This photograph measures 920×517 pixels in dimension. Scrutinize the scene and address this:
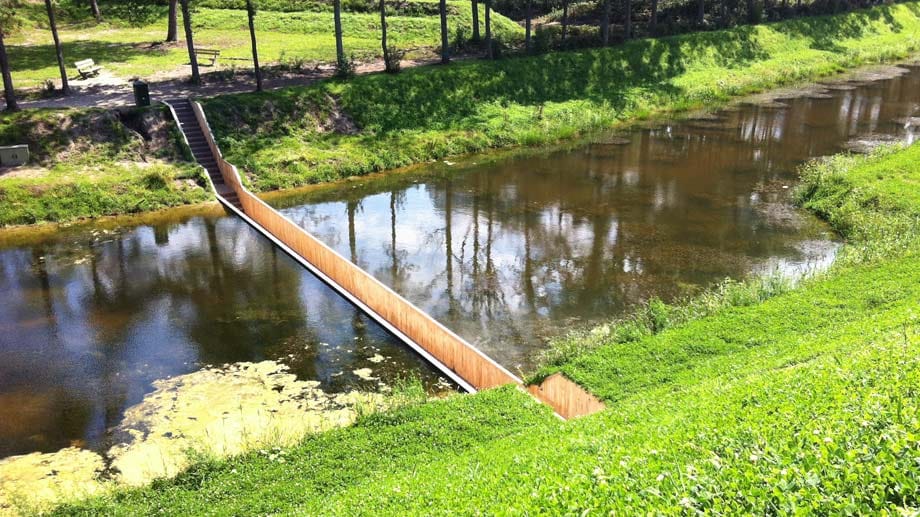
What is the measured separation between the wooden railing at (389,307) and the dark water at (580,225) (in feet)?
4.71

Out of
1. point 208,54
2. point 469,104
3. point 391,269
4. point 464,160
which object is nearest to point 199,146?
point 464,160

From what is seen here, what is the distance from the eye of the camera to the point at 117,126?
32.8 metres

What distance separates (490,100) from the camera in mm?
42562

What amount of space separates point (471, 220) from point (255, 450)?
1627 cm

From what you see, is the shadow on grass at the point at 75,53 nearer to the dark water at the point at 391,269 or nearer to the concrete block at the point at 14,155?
the concrete block at the point at 14,155

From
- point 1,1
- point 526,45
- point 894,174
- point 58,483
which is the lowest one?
point 58,483

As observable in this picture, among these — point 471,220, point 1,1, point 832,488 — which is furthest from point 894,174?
point 1,1

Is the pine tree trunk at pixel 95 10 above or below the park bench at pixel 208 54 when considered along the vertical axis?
above

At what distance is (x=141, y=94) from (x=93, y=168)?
4.83 m

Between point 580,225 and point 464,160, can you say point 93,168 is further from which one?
point 580,225

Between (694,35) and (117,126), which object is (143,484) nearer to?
(117,126)

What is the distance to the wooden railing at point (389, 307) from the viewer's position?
56.5 ft

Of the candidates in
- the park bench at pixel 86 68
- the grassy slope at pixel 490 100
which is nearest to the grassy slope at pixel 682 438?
the grassy slope at pixel 490 100

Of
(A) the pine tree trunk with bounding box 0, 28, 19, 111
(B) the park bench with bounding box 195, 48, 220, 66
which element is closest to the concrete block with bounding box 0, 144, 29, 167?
(A) the pine tree trunk with bounding box 0, 28, 19, 111
